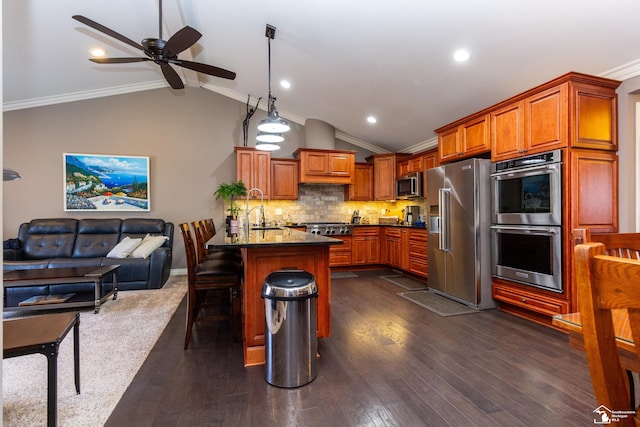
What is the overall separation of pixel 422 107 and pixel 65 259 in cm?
563

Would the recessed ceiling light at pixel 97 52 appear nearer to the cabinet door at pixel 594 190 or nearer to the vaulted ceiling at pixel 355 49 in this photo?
the vaulted ceiling at pixel 355 49

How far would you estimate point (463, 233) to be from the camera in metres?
3.65

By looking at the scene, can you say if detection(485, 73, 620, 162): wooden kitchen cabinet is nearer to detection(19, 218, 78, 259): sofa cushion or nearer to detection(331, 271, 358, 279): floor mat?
detection(331, 271, 358, 279): floor mat

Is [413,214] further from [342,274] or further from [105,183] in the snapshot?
[105,183]

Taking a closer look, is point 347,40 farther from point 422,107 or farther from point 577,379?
point 577,379

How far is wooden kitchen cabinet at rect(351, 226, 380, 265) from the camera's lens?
18.9ft

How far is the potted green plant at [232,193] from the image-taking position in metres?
5.18

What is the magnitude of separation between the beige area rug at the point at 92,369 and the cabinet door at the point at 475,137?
4064mm

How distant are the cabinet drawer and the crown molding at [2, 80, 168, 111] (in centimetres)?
624

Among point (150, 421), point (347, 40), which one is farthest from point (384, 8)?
point (150, 421)

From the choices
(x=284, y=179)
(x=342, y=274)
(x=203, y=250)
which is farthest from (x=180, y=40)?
(x=342, y=274)

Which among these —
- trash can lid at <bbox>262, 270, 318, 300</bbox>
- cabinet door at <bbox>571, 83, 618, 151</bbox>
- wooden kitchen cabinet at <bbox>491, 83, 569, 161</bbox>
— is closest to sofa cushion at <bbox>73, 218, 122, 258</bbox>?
trash can lid at <bbox>262, 270, 318, 300</bbox>

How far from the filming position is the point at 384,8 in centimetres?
284

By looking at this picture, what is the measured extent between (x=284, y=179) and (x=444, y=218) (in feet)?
10.1
